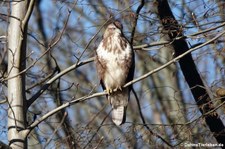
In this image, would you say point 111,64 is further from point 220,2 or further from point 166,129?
point 220,2

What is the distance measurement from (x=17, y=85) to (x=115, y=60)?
130cm

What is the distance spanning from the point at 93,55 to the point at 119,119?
73cm

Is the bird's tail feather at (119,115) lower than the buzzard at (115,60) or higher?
lower

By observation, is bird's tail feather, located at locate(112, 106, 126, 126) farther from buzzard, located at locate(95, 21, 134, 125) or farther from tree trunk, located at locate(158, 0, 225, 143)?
tree trunk, located at locate(158, 0, 225, 143)

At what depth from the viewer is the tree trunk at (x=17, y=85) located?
16.4ft

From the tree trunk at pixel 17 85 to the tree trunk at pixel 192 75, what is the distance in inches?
54.0

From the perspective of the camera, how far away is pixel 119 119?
20.6ft

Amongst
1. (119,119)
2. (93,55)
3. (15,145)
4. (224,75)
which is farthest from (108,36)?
(15,145)

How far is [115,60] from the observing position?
6145 millimetres

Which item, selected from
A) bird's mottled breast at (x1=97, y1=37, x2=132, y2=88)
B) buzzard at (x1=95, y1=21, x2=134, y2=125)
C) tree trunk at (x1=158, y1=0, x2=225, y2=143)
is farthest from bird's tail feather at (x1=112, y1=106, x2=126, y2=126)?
tree trunk at (x1=158, y1=0, x2=225, y2=143)

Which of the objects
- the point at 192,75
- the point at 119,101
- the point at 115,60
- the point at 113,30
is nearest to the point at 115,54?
the point at 115,60

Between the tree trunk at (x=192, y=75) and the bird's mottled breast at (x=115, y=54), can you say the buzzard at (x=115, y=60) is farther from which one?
the tree trunk at (x=192, y=75)

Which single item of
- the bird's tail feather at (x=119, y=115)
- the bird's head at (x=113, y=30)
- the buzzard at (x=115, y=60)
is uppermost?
the bird's head at (x=113, y=30)

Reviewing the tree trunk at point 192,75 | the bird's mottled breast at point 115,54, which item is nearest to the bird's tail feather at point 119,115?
the bird's mottled breast at point 115,54
